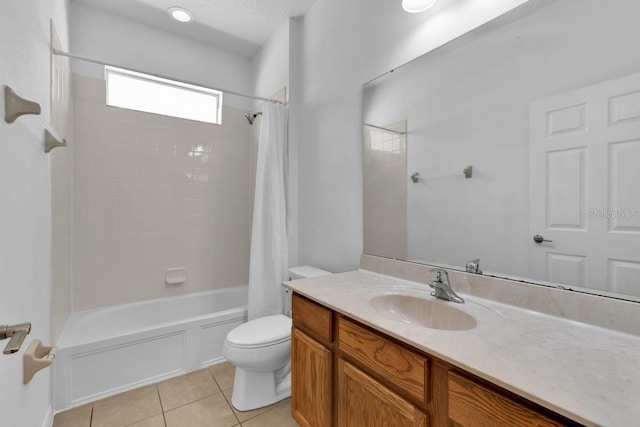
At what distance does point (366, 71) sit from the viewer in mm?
1732

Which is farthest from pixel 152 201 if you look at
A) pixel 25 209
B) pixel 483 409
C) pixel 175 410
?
pixel 483 409

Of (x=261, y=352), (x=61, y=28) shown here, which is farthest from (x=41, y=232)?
(x=61, y=28)

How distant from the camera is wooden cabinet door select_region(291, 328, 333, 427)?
3.86ft

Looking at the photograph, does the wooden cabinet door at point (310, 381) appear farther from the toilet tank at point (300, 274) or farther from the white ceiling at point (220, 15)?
the white ceiling at point (220, 15)

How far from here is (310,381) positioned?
127 centimetres

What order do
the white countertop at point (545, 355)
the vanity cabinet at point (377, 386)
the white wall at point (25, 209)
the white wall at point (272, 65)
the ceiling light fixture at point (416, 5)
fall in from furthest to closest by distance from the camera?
1. the white wall at point (272, 65)
2. the ceiling light fixture at point (416, 5)
3. the white wall at point (25, 209)
4. the vanity cabinet at point (377, 386)
5. the white countertop at point (545, 355)

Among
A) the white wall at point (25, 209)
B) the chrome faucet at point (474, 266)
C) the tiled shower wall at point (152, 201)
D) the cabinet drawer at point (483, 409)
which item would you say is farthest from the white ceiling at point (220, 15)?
the cabinet drawer at point (483, 409)

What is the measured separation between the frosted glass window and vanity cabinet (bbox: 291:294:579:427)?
2365 millimetres

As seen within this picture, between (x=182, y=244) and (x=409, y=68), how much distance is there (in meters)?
2.47

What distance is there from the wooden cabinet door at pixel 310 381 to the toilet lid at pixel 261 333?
0.99ft

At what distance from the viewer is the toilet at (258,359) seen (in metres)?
1.61

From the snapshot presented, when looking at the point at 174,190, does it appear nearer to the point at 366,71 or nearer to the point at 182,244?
the point at 182,244

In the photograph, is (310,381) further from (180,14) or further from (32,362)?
(180,14)

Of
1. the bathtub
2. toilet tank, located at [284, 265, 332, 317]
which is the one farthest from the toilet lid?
the bathtub
